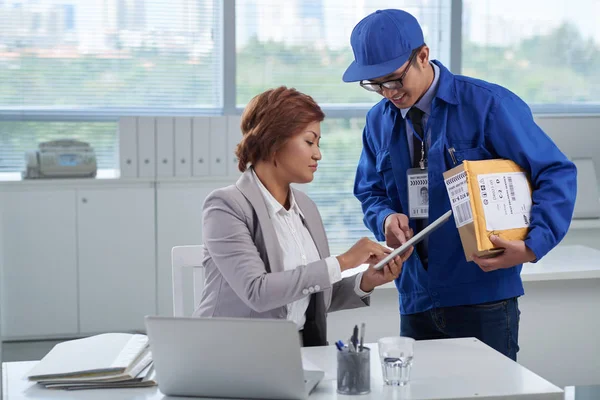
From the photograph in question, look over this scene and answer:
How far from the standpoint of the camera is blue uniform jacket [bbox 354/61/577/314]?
1999 mm

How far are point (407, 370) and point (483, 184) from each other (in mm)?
497

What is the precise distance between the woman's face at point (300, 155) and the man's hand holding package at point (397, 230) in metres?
0.25

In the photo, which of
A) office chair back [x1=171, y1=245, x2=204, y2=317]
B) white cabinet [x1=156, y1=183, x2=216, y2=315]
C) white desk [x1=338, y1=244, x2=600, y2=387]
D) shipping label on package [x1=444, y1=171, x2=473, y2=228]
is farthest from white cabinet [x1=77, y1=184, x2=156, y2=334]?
shipping label on package [x1=444, y1=171, x2=473, y2=228]

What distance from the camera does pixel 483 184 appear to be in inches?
75.2

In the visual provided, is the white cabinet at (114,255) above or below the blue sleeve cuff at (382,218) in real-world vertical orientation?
below

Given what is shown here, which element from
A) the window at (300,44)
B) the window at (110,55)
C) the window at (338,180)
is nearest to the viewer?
the window at (110,55)

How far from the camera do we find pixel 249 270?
191 centimetres

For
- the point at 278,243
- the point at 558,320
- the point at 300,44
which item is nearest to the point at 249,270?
the point at 278,243

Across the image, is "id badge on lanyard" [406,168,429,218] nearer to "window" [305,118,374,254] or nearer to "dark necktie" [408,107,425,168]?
"dark necktie" [408,107,425,168]

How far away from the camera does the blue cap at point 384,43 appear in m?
2.04

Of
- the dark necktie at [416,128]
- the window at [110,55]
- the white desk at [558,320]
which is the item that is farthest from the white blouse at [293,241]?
the window at [110,55]

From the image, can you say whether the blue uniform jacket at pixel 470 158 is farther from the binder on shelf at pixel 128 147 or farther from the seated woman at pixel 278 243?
the binder on shelf at pixel 128 147

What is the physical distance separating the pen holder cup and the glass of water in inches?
2.2

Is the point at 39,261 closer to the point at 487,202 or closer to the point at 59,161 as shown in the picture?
the point at 59,161
